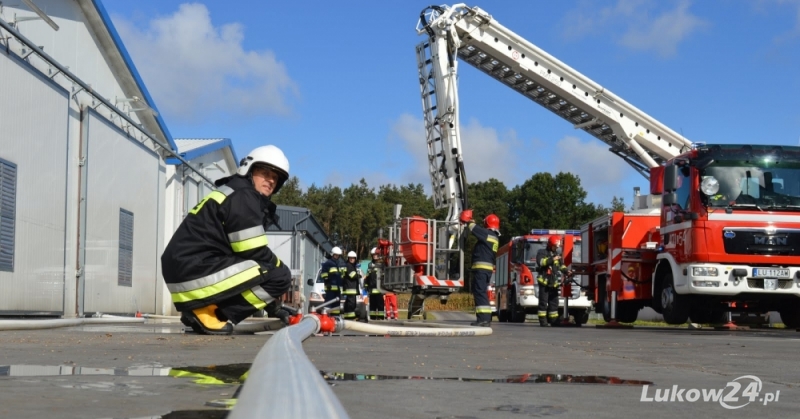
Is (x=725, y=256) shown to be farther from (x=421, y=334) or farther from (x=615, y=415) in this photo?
(x=615, y=415)

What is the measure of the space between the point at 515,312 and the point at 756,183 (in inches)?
395

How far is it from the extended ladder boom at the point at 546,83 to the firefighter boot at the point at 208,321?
43.5ft

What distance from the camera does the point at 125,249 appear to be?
1928 cm

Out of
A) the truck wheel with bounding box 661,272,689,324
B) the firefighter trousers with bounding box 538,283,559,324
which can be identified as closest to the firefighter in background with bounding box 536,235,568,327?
the firefighter trousers with bounding box 538,283,559,324

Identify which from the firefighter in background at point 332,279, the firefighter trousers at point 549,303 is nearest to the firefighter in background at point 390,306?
the firefighter in background at point 332,279

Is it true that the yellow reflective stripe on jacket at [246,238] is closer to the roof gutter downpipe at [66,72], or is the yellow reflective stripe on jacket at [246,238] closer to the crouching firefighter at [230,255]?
the crouching firefighter at [230,255]

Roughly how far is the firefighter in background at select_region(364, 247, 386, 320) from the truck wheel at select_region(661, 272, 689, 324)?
9.07m

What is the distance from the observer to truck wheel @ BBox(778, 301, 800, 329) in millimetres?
14233

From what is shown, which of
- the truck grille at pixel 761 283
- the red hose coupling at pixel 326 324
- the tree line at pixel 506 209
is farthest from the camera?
the tree line at pixel 506 209

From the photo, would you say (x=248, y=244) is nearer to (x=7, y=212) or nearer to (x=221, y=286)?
(x=221, y=286)

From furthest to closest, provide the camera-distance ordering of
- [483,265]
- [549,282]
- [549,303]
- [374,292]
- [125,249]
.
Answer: [374,292] < [125,249] < [549,303] < [549,282] < [483,265]

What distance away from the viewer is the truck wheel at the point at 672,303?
13.7m

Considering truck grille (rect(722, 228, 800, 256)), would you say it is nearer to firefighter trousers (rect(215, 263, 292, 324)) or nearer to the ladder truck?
the ladder truck

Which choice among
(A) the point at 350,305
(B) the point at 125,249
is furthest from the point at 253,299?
(B) the point at 125,249
